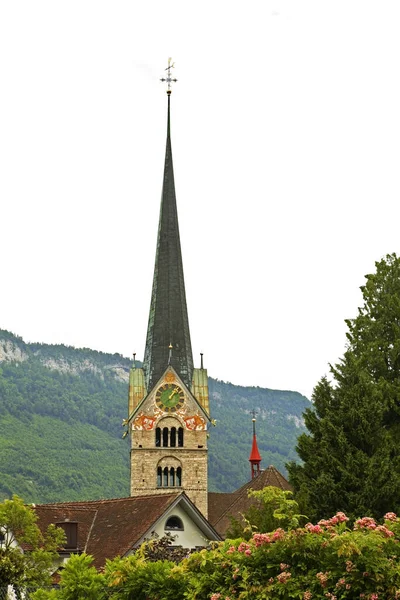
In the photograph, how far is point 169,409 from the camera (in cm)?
A: 6391

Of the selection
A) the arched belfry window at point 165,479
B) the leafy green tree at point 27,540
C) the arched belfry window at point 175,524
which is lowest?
the leafy green tree at point 27,540

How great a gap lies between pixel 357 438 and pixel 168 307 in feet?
128

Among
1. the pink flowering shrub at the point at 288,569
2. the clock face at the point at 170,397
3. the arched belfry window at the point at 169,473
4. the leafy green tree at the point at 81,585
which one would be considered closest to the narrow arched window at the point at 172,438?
the arched belfry window at the point at 169,473

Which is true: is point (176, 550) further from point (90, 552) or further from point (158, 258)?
point (158, 258)

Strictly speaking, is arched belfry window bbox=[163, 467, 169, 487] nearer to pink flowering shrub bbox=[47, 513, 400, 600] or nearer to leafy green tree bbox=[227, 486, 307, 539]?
leafy green tree bbox=[227, 486, 307, 539]

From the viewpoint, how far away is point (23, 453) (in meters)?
123

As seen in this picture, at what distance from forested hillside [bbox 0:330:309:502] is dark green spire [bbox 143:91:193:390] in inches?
1566

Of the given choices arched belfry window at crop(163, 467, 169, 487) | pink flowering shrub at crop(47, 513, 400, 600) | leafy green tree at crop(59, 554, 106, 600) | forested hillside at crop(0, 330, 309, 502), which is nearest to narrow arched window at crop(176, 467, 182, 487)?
arched belfry window at crop(163, 467, 169, 487)

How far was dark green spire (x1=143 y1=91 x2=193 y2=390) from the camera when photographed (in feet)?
218

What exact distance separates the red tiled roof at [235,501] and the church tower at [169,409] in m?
1.19

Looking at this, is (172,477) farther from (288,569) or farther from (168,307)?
(288,569)

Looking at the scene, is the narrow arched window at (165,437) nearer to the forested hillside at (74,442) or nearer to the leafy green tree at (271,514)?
the leafy green tree at (271,514)

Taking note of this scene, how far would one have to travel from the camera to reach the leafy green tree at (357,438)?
28672 mm

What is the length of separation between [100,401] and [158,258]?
374 feet
